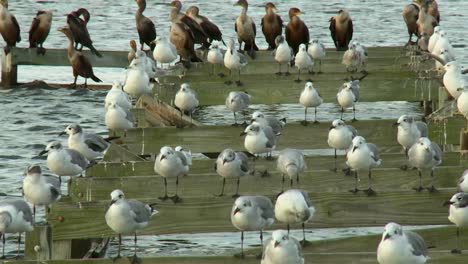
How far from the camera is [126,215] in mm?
9070

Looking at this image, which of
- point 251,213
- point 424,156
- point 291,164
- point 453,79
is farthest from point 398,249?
point 453,79

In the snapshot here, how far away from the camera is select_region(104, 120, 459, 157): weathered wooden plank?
12.4m

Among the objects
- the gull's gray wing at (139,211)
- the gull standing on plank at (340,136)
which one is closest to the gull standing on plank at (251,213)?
the gull's gray wing at (139,211)

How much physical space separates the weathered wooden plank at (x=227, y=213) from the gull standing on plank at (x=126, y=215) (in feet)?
0.74

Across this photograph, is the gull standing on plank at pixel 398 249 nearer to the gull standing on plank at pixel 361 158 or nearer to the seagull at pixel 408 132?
the gull standing on plank at pixel 361 158

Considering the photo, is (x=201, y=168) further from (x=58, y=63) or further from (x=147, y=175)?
(x=58, y=63)

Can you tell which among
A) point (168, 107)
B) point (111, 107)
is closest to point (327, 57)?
point (168, 107)

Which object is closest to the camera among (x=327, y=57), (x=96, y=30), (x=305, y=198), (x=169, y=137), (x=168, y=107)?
(x=305, y=198)

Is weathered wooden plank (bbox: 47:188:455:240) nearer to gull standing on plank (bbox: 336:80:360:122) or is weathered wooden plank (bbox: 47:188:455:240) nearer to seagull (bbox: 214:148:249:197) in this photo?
seagull (bbox: 214:148:249:197)

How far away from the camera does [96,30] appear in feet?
102

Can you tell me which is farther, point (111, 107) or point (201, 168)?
point (111, 107)

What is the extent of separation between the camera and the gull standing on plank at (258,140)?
37.7ft

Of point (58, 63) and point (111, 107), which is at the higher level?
point (111, 107)

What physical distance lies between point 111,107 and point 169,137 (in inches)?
28.1
